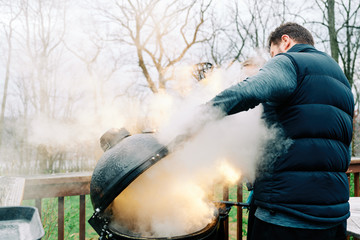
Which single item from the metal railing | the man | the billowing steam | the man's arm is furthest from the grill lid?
the metal railing

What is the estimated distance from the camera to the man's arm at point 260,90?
121 centimetres

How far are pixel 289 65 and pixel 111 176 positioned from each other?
1223mm

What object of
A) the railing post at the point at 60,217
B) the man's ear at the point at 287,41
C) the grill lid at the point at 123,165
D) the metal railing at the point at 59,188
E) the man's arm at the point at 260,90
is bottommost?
the railing post at the point at 60,217

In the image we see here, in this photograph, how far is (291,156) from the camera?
150 centimetres

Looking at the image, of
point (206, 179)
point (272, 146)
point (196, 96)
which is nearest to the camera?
point (272, 146)

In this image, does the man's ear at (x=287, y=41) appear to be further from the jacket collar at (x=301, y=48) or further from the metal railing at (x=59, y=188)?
the metal railing at (x=59, y=188)

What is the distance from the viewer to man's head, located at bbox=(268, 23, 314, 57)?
181cm

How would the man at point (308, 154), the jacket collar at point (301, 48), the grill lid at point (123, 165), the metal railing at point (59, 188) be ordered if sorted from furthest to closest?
the metal railing at point (59, 188)
the jacket collar at point (301, 48)
the man at point (308, 154)
the grill lid at point (123, 165)

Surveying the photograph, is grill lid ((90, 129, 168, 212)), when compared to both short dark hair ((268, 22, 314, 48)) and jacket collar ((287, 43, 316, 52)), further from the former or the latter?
short dark hair ((268, 22, 314, 48))

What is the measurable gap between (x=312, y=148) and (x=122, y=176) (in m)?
1.12

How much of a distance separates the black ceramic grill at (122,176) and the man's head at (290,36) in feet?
4.04

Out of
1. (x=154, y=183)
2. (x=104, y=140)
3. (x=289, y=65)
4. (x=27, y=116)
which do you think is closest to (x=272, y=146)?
(x=289, y=65)

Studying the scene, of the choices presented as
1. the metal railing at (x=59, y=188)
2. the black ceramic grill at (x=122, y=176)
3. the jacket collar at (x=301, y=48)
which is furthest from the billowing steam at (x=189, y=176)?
the metal railing at (x=59, y=188)

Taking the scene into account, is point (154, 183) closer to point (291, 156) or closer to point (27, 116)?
point (291, 156)
